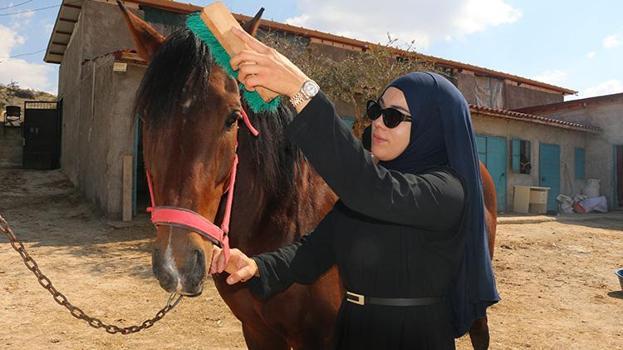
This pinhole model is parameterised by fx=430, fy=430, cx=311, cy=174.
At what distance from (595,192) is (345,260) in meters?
19.8

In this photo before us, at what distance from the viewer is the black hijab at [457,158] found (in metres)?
1.25

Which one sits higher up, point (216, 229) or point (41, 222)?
point (216, 229)

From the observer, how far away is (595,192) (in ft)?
57.5

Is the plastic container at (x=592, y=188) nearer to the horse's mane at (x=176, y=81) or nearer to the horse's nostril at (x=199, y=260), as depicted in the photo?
the horse's mane at (x=176, y=81)

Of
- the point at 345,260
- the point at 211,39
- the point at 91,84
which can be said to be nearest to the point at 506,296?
the point at 345,260

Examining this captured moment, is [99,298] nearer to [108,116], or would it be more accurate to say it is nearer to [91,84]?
[108,116]

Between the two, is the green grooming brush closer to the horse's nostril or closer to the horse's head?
the horse's head

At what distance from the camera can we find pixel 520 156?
→ 16.1 m

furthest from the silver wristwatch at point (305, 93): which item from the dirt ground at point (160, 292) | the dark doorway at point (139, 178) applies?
the dark doorway at point (139, 178)

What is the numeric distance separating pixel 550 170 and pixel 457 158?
712 inches

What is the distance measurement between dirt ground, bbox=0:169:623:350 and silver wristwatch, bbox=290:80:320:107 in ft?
11.6

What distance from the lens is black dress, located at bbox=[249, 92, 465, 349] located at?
98 cm

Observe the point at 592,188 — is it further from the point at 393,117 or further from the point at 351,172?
the point at 351,172

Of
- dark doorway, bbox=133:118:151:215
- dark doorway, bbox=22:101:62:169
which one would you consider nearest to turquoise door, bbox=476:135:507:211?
dark doorway, bbox=133:118:151:215
